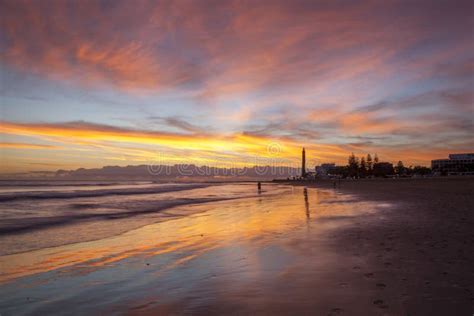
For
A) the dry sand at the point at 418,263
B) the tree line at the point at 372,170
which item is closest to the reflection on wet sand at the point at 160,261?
the dry sand at the point at 418,263

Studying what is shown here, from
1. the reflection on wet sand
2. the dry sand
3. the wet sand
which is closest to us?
the dry sand

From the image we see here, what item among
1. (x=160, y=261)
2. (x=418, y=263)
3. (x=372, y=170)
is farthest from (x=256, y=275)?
(x=372, y=170)

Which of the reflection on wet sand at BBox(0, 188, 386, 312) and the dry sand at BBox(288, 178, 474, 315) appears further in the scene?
the reflection on wet sand at BBox(0, 188, 386, 312)

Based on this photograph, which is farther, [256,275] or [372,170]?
[372,170]

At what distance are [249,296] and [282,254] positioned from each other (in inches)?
133

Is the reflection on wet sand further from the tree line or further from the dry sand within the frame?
the tree line

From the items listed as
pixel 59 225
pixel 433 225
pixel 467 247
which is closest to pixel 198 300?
pixel 467 247

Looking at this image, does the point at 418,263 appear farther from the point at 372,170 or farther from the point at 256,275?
the point at 372,170

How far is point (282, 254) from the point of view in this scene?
879 centimetres

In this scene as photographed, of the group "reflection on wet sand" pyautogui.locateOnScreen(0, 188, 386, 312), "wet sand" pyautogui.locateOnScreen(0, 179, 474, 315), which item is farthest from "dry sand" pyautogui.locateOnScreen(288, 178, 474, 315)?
"reflection on wet sand" pyautogui.locateOnScreen(0, 188, 386, 312)

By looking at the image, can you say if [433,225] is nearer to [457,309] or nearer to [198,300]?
[457,309]

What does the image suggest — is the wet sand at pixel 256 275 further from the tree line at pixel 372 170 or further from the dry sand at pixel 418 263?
the tree line at pixel 372 170

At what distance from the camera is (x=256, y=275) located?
6.89 meters

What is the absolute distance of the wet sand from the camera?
5.13 m
